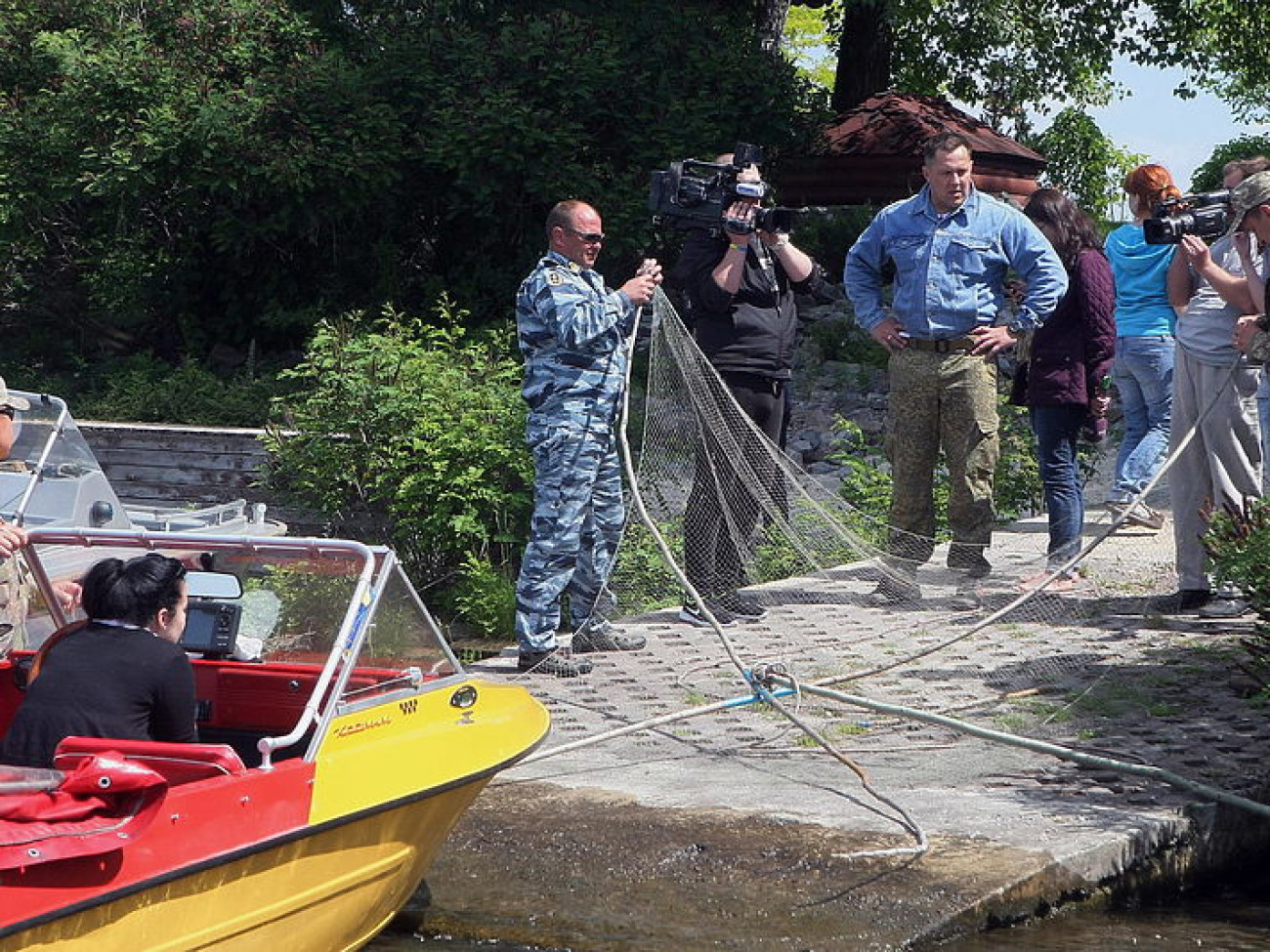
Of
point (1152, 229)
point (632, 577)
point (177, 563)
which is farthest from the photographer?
point (632, 577)

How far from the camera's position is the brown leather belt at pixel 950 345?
8805 mm

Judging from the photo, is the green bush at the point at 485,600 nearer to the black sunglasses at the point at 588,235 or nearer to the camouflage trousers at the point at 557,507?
the camouflage trousers at the point at 557,507

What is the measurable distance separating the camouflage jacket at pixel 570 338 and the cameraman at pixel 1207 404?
249 centimetres

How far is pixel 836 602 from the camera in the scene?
28.8 feet

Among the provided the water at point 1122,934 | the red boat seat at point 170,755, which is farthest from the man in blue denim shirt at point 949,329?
the red boat seat at point 170,755

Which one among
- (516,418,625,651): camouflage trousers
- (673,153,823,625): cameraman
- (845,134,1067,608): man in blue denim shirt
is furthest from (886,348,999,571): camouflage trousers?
(516,418,625,651): camouflage trousers

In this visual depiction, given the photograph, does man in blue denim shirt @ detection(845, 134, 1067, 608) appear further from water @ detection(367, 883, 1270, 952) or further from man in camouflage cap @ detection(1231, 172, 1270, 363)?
water @ detection(367, 883, 1270, 952)

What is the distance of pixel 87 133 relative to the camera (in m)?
14.7

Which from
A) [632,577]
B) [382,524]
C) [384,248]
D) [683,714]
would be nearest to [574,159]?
[384,248]

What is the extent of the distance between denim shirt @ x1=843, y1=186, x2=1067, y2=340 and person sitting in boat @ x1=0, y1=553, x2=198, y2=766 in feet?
15.7

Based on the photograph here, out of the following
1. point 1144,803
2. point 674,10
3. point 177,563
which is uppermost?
point 674,10

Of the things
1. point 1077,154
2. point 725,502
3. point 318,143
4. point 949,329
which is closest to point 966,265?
point 949,329

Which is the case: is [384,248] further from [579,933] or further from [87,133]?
[579,933]

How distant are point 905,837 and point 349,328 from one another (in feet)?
29.5
